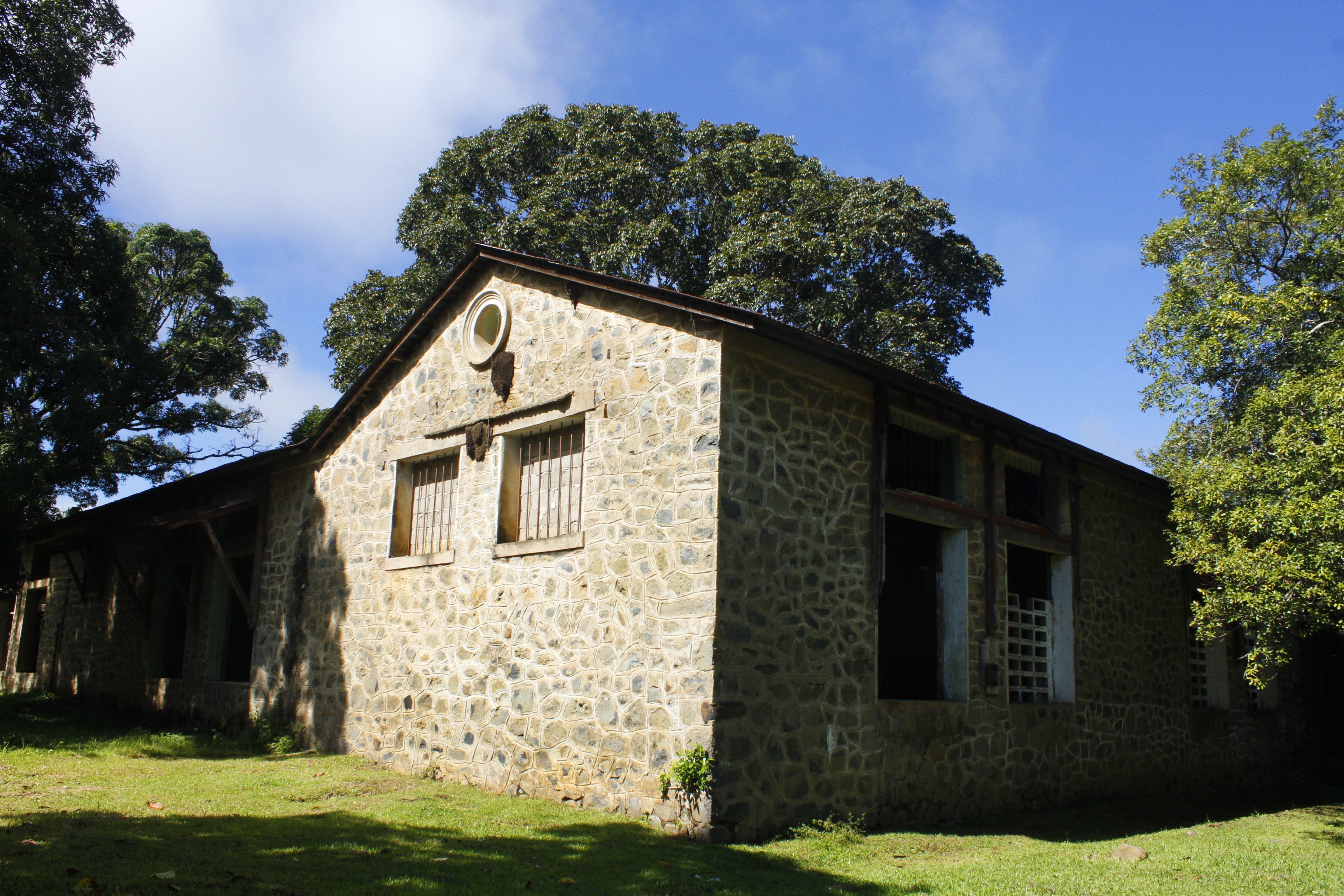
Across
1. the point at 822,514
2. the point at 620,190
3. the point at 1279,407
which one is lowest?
the point at 822,514

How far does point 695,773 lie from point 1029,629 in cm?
602

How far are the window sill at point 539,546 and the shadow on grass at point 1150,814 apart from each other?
14.7 feet

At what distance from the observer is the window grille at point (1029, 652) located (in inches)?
449

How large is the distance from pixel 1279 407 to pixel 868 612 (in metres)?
5.47

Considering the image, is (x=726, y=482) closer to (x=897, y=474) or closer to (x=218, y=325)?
(x=897, y=474)

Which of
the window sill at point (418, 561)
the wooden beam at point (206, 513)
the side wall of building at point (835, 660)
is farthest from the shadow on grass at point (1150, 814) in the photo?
the wooden beam at point (206, 513)

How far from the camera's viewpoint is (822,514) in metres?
9.05

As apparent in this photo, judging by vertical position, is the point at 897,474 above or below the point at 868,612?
above

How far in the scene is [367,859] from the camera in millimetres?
6586

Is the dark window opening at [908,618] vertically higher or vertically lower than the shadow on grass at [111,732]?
higher

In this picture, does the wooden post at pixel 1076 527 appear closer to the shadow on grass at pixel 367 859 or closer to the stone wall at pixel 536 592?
the stone wall at pixel 536 592

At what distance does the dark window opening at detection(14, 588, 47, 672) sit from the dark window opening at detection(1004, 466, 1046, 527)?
764 inches

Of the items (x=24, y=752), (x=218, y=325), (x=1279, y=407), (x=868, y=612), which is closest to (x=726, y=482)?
(x=868, y=612)

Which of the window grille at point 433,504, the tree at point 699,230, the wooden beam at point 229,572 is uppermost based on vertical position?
the tree at point 699,230
